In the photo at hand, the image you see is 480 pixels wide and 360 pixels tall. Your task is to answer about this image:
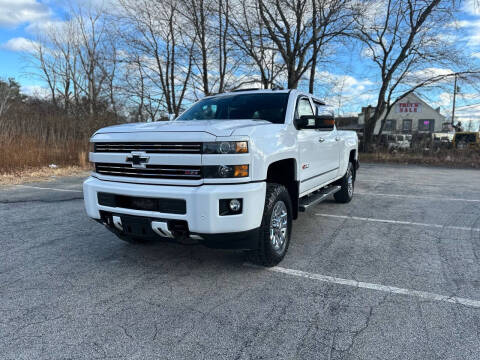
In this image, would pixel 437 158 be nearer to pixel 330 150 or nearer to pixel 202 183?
pixel 330 150

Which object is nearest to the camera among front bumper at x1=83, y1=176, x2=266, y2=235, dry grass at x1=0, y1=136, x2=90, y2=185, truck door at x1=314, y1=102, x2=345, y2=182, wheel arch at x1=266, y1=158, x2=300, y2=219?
front bumper at x1=83, y1=176, x2=266, y2=235

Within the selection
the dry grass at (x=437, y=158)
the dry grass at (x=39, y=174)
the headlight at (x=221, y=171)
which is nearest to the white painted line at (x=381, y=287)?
the headlight at (x=221, y=171)

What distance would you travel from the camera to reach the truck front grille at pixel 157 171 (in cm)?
294

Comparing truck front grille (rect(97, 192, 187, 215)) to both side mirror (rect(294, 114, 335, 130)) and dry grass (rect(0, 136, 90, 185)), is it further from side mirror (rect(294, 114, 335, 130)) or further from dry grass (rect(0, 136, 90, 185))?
dry grass (rect(0, 136, 90, 185))

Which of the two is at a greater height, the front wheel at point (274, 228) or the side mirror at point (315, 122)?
the side mirror at point (315, 122)

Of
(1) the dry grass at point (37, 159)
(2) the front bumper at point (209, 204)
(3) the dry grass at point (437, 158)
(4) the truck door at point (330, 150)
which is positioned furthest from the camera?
(3) the dry grass at point (437, 158)

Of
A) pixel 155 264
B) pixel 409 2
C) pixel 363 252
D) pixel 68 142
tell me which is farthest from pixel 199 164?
pixel 409 2

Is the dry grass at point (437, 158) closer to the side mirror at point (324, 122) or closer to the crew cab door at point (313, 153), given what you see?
the crew cab door at point (313, 153)

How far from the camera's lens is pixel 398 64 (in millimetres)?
20172

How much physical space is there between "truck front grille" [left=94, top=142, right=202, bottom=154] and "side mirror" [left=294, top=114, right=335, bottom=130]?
1689 millimetres

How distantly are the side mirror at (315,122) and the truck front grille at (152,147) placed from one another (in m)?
1.69

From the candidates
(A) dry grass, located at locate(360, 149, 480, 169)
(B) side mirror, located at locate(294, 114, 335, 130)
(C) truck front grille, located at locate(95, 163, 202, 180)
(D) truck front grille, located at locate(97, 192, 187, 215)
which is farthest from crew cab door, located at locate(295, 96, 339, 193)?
(A) dry grass, located at locate(360, 149, 480, 169)

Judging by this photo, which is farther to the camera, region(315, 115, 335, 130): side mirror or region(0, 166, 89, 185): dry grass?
region(0, 166, 89, 185): dry grass

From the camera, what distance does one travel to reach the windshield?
4.32m
